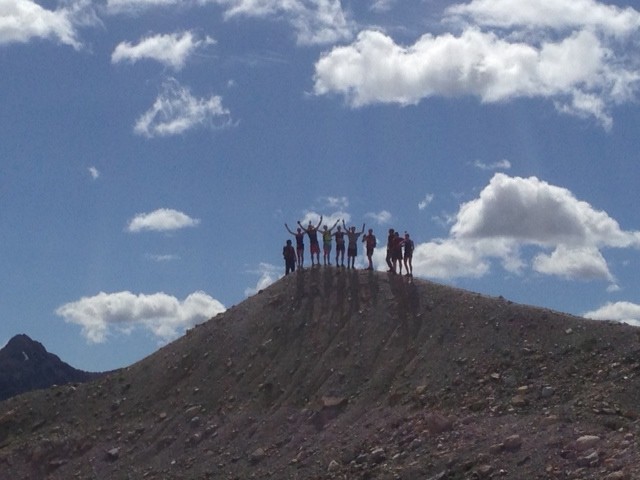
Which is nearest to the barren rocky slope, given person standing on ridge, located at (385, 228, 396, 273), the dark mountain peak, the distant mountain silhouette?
person standing on ridge, located at (385, 228, 396, 273)

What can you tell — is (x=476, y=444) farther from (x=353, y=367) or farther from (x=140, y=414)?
(x=140, y=414)

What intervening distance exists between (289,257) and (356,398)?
953cm

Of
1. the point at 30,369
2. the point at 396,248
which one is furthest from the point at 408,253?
the point at 30,369

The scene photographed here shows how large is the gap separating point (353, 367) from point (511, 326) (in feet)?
16.0

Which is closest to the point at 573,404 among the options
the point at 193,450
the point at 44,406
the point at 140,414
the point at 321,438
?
the point at 321,438

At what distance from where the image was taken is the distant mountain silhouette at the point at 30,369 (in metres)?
70.9

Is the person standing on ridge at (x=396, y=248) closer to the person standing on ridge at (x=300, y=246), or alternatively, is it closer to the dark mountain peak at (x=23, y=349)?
the person standing on ridge at (x=300, y=246)

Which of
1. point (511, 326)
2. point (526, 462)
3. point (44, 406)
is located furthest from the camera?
point (44, 406)

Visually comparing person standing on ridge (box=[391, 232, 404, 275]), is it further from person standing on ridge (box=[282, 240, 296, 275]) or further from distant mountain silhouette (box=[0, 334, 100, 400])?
distant mountain silhouette (box=[0, 334, 100, 400])

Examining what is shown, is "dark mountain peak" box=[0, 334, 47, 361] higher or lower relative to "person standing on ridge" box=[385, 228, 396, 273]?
higher

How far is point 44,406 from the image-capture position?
3838 centimetres

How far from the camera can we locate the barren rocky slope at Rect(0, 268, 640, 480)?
81.5 ft

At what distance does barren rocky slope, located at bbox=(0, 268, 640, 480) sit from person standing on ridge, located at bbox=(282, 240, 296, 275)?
1.74 ft

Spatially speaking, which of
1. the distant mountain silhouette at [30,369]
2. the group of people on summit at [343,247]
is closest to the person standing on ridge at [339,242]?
the group of people on summit at [343,247]
